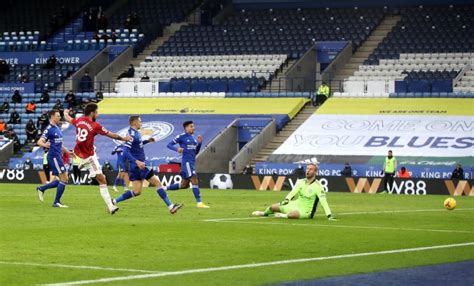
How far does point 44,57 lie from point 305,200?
47341 mm

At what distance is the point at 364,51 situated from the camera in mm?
65000

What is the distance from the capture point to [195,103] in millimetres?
62938

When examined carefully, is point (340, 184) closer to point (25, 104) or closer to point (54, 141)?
point (54, 141)

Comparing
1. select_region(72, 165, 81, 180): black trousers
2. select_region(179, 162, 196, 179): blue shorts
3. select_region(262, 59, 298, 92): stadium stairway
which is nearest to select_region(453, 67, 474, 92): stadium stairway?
select_region(262, 59, 298, 92): stadium stairway

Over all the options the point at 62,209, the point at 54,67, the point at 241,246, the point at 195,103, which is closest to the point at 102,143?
the point at 195,103

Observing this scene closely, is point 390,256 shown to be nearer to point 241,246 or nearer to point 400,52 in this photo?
point 241,246

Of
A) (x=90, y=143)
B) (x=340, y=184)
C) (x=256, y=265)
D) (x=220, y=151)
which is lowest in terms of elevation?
(x=340, y=184)

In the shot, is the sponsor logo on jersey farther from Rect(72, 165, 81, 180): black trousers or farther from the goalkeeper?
the goalkeeper

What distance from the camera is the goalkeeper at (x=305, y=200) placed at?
79.6 ft

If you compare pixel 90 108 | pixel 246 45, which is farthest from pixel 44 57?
pixel 90 108

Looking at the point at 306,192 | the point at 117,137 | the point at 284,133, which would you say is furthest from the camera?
the point at 284,133

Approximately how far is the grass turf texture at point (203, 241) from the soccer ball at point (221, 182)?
18790 millimetres

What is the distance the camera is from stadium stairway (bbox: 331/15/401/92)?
63.0 metres

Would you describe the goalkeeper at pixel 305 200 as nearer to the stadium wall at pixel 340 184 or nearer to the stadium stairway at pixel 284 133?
the stadium wall at pixel 340 184
